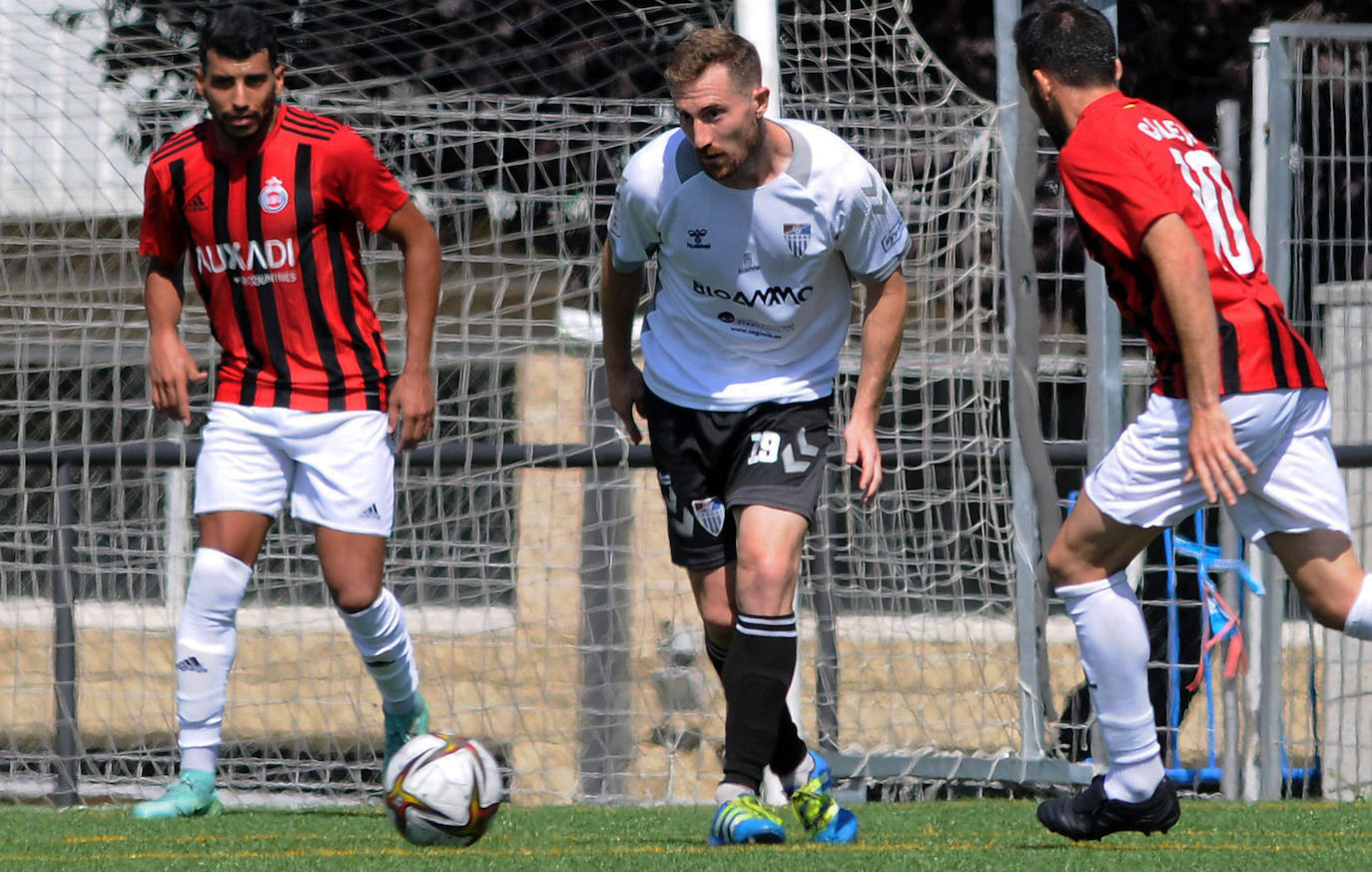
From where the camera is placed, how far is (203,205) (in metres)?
5.41

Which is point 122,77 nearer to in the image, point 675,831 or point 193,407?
point 193,407

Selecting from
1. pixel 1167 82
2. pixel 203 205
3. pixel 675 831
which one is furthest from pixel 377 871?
pixel 1167 82

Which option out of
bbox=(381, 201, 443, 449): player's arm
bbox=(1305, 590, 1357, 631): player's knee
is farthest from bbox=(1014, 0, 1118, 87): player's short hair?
bbox=(381, 201, 443, 449): player's arm

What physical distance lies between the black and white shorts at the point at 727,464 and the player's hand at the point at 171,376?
4.52 ft

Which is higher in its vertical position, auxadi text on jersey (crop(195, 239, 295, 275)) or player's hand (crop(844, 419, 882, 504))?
auxadi text on jersey (crop(195, 239, 295, 275))

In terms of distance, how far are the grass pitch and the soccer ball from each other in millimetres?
77

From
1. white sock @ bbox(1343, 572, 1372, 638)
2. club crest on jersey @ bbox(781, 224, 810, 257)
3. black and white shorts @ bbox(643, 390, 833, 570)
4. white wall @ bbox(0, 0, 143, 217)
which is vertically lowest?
white sock @ bbox(1343, 572, 1372, 638)

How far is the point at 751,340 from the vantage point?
190 inches

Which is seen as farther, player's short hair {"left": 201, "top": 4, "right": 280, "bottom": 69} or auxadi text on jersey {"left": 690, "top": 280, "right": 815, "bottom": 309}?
player's short hair {"left": 201, "top": 4, "right": 280, "bottom": 69}

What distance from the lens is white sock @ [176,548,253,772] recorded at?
5371 millimetres

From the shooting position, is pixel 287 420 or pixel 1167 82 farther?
pixel 1167 82

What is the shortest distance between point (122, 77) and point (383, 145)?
1117mm

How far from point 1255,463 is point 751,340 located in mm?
1291

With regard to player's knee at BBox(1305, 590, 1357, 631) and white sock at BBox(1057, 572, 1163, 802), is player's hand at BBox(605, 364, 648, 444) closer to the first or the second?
white sock at BBox(1057, 572, 1163, 802)
